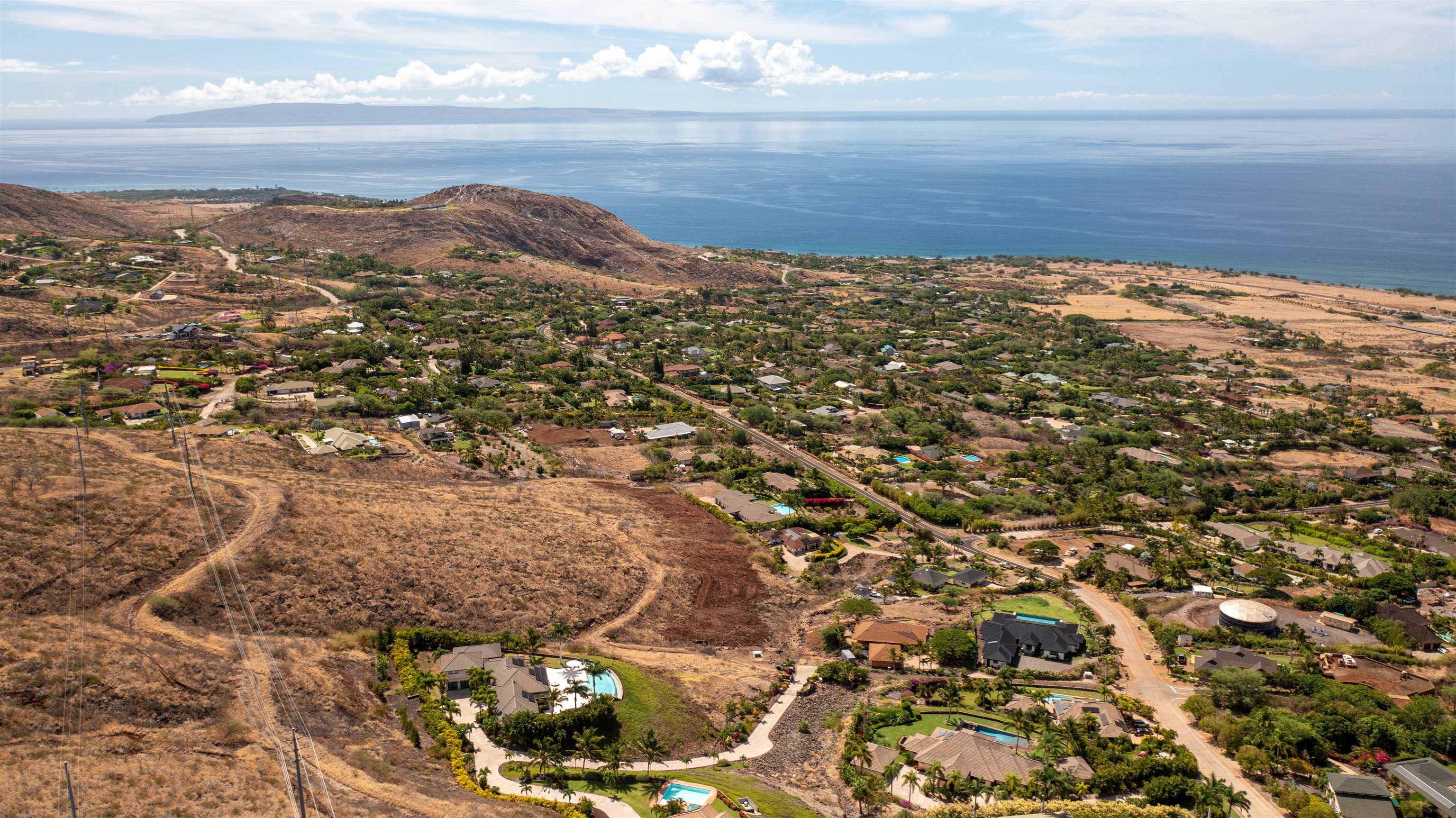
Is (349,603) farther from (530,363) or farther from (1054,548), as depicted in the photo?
(530,363)

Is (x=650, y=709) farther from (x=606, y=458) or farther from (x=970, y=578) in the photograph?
(x=606, y=458)

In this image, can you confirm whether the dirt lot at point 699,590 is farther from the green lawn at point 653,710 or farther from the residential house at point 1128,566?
the residential house at point 1128,566

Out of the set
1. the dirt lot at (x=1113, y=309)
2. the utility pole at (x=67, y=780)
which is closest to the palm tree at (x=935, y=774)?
the utility pole at (x=67, y=780)

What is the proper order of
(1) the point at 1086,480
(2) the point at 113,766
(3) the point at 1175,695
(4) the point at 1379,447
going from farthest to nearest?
(4) the point at 1379,447 < (1) the point at 1086,480 < (3) the point at 1175,695 < (2) the point at 113,766

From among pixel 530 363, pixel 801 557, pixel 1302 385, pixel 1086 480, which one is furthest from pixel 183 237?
pixel 1302 385

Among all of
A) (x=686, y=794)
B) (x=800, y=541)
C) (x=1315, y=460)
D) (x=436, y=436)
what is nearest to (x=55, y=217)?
(x=436, y=436)

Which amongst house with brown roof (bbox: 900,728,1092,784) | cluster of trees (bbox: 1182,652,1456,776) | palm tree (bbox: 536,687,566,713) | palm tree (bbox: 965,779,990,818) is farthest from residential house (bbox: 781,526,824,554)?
palm tree (bbox: 965,779,990,818)

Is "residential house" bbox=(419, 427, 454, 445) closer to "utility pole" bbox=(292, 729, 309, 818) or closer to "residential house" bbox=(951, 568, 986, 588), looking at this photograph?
"utility pole" bbox=(292, 729, 309, 818)

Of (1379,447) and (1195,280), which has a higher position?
(1195,280)

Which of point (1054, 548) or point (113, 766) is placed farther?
point (1054, 548)
